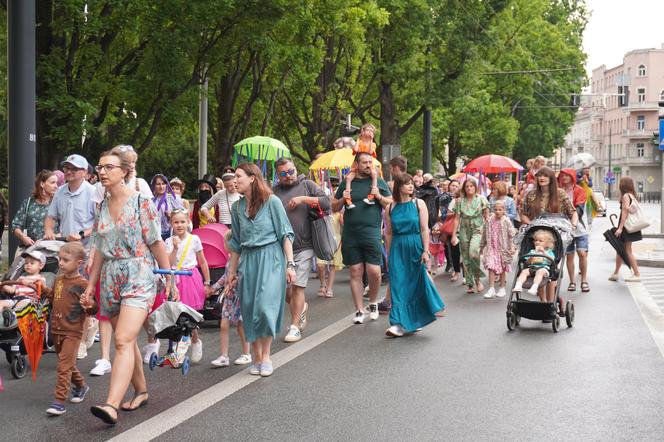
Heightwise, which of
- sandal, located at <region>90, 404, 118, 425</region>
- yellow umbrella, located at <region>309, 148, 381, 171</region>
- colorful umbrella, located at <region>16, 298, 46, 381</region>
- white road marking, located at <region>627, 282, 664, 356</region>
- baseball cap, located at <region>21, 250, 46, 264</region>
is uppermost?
yellow umbrella, located at <region>309, 148, 381, 171</region>

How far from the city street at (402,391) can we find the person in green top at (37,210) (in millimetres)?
1330

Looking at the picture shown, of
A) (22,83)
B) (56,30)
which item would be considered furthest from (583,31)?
(22,83)

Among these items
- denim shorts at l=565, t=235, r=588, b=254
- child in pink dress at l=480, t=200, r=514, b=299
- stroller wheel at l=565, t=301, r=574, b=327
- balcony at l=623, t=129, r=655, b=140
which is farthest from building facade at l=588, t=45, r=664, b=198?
stroller wheel at l=565, t=301, r=574, b=327

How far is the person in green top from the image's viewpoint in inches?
410

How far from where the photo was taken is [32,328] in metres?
7.82

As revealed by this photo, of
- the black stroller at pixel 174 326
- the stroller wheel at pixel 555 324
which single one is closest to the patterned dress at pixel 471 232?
the stroller wheel at pixel 555 324

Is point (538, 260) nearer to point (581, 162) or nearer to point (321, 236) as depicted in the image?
point (321, 236)

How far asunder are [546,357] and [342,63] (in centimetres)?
2883

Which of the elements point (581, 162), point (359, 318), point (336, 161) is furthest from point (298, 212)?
point (581, 162)

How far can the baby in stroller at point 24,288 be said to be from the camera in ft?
26.7

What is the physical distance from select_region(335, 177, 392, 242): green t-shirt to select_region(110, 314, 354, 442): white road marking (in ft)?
5.59

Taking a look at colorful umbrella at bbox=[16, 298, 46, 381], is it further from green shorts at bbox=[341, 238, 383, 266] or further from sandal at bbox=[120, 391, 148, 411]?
green shorts at bbox=[341, 238, 383, 266]

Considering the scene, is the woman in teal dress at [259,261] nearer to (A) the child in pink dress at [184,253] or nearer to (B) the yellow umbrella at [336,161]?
(A) the child in pink dress at [184,253]

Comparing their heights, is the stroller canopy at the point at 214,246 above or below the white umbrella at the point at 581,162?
below
